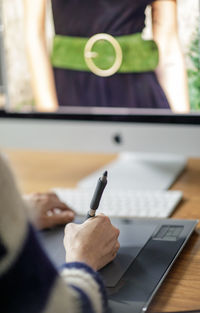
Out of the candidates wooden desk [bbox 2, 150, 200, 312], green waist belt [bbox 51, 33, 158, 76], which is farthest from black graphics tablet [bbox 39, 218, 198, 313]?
green waist belt [bbox 51, 33, 158, 76]

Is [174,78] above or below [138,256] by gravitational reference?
above

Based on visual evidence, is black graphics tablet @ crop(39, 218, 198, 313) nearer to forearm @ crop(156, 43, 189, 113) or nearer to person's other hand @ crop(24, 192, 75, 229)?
person's other hand @ crop(24, 192, 75, 229)

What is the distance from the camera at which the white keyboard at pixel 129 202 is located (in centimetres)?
105

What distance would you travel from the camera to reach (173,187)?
3.96ft

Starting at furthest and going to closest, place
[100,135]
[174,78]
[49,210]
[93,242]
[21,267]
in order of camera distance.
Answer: [100,135] → [174,78] → [49,210] → [93,242] → [21,267]

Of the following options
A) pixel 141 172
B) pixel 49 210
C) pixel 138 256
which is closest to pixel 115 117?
pixel 141 172

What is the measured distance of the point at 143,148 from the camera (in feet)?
4.10

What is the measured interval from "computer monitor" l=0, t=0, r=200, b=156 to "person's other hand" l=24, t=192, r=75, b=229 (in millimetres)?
262

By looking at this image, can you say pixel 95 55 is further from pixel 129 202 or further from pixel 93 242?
pixel 93 242

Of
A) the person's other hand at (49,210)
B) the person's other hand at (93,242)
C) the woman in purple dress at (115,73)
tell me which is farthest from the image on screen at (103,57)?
the person's other hand at (93,242)

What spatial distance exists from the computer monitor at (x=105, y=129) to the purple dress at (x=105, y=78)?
0.02 metres

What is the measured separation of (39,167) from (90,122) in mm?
217

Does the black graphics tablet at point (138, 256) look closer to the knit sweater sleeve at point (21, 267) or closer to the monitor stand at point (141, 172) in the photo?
the knit sweater sleeve at point (21, 267)

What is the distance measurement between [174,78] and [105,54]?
15 cm
